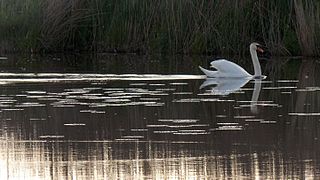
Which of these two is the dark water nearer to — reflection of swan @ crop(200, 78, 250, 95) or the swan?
reflection of swan @ crop(200, 78, 250, 95)

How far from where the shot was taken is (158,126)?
10.4 metres

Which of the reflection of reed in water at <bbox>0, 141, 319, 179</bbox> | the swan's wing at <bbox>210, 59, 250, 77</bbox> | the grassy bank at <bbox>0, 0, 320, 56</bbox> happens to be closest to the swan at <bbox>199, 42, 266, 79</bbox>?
the swan's wing at <bbox>210, 59, 250, 77</bbox>

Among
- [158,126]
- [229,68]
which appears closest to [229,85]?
[229,68]

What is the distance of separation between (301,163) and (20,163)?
2.33 m

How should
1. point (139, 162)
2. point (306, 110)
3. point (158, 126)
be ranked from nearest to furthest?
1. point (139, 162)
2. point (158, 126)
3. point (306, 110)

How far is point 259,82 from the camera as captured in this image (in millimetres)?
16016

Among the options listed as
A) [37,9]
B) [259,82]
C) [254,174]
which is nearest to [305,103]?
[259,82]

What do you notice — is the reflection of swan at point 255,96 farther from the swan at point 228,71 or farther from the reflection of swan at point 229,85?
the swan at point 228,71

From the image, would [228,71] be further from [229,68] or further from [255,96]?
[255,96]

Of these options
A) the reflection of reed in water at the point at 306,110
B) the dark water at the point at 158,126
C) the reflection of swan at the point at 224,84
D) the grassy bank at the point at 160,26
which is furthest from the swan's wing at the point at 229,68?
the grassy bank at the point at 160,26

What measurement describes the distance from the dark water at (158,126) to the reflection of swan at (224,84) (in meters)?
0.02

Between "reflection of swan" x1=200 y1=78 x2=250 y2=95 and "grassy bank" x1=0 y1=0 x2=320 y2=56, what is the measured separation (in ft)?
17.4

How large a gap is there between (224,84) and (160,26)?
25.9 ft

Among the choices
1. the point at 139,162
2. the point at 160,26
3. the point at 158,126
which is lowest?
the point at 139,162
